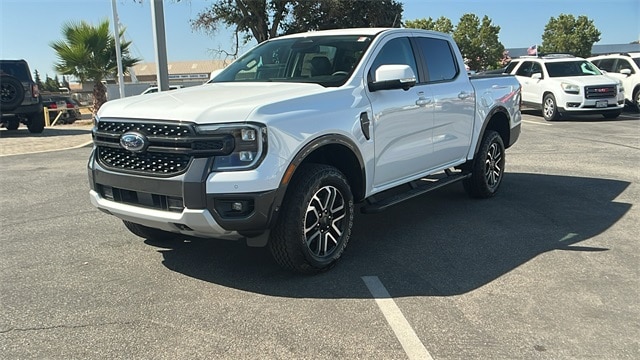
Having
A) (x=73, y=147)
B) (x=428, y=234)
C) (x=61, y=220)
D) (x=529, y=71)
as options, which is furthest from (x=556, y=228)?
(x=529, y=71)

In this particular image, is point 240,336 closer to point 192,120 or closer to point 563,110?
point 192,120

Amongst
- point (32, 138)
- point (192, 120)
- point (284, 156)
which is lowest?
point (32, 138)

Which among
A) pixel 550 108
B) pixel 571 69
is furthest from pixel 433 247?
pixel 571 69

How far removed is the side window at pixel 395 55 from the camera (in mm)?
4711

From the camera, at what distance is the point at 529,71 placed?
17141mm

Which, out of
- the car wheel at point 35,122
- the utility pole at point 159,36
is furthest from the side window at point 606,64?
the car wheel at point 35,122

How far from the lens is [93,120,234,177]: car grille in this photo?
11.3ft

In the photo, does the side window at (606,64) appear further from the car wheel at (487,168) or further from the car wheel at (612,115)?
the car wheel at (487,168)

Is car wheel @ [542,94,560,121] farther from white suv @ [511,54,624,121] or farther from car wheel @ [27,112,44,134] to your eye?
car wheel @ [27,112,44,134]

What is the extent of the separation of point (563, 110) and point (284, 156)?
1412 centimetres

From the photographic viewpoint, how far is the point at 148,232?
15.7 feet

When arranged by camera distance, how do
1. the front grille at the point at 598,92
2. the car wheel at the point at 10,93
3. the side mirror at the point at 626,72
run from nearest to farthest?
the car wheel at the point at 10,93, the front grille at the point at 598,92, the side mirror at the point at 626,72

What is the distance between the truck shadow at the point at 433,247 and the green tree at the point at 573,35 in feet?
227

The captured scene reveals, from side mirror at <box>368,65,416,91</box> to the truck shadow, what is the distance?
4.80 ft
